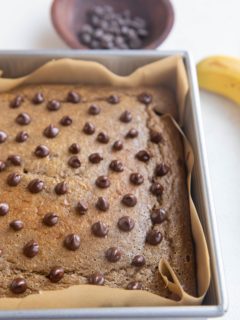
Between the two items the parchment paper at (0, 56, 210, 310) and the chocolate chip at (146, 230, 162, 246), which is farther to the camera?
the chocolate chip at (146, 230, 162, 246)

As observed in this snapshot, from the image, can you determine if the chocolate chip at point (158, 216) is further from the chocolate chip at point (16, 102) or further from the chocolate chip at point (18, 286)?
the chocolate chip at point (16, 102)

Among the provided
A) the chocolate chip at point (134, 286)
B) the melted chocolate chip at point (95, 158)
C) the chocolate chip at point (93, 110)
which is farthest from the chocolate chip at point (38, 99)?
the chocolate chip at point (134, 286)

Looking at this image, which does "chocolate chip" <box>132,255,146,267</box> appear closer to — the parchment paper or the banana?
the parchment paper

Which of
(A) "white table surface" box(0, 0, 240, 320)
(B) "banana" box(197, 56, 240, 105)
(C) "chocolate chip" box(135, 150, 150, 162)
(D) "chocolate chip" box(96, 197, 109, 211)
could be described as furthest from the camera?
(B) "banana" box(197, 56, 240, 105)

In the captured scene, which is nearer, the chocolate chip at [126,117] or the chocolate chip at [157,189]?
the chocolate chip at [157,189]

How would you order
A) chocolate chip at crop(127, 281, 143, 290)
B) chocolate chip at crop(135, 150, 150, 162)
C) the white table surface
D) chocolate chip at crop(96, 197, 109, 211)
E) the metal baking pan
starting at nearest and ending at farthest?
the metal baking pan < chocolate chip at crop(127, 281, 143, 290) < chocolate chip at crop(96, 197, 109, 211) < chocolate chip at crop(135, 150, 150, 162) < the white table surface

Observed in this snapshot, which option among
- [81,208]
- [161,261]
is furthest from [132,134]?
[161,261]

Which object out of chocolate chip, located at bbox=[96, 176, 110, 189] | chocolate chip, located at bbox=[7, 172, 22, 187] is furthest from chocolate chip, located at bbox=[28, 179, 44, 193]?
chocolate chip, located at bbox=[96, 176, 110, 189]
